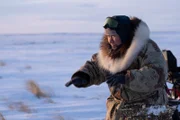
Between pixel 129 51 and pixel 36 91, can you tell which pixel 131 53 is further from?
pixel 36 91

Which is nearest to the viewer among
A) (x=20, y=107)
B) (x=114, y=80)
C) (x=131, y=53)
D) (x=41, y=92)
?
(x=114, y=80)

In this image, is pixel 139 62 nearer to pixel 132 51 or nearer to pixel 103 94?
pixel 132 51

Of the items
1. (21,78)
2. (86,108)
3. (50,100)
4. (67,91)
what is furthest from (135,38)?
(21,78)

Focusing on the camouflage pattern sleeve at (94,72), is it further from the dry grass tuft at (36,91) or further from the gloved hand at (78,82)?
the dry grass tuft at (36,91)

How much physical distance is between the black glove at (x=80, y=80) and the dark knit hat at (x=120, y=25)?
1.33ft

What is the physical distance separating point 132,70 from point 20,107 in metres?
4.79

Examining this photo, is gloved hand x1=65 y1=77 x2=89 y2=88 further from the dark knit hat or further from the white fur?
the dark knit hat

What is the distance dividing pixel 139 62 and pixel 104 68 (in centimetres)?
33

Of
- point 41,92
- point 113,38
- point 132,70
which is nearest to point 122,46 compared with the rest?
point 113,38

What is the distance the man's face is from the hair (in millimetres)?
40

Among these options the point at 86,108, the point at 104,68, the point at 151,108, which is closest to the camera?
the point at 151,108

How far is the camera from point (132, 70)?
3.57 meters

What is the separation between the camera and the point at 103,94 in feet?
31.2

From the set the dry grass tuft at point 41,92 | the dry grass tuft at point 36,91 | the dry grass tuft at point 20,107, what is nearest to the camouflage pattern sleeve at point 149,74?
the dry grass tuft at point 20,107
